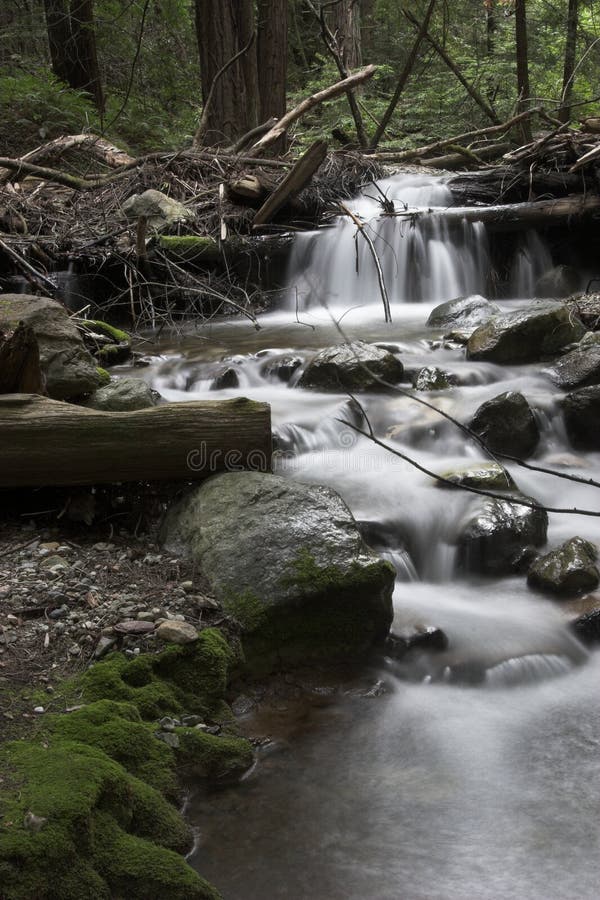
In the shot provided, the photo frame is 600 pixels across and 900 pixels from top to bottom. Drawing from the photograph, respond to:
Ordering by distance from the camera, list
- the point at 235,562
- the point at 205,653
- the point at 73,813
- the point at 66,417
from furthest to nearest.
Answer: the point at 66,417
the point at 235,562
the point at 205,653
the point at 73,813

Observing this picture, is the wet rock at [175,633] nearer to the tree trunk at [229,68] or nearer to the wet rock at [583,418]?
the wet rock at [583,418]

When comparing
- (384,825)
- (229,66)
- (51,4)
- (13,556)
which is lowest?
(384,825)

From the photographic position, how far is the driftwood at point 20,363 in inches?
167

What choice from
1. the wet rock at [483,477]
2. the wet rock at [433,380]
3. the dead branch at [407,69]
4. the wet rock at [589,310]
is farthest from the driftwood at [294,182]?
the wet rock at [483,477]

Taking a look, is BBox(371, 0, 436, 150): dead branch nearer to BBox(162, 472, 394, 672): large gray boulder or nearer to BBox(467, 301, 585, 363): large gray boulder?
BBox(467, 301, 585, 363): large gray boulder

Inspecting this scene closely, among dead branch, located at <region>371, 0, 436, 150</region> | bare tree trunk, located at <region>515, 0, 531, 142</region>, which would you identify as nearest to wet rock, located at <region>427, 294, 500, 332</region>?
bare tree trunk, located at <region>515, 0, 531, 142</region>

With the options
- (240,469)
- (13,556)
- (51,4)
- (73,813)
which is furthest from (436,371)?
(51,4)

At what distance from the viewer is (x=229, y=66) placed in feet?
38.9

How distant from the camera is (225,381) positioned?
22.8ft

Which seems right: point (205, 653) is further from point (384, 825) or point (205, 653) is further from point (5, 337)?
point (5, 337)

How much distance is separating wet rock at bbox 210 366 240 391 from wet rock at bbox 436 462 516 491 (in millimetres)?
2338

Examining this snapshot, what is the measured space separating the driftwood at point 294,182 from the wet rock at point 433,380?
3.51m

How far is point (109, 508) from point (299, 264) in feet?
20.8

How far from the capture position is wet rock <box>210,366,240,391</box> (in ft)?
22.8
